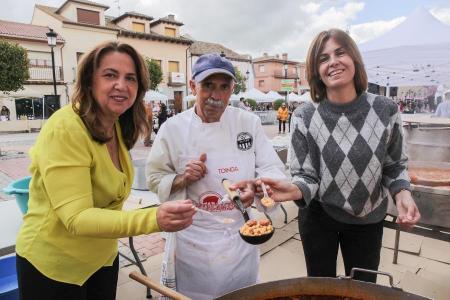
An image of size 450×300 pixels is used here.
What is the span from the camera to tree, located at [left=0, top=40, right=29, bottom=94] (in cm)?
1669

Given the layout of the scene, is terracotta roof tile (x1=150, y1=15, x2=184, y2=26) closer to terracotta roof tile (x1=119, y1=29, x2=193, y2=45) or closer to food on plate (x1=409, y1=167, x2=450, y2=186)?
terracotta roof tile (x1=119, y1=29, x2=193, y2=45)

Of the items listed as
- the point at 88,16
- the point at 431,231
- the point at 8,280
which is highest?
the point at 88,16

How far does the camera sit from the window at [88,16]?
2489cm

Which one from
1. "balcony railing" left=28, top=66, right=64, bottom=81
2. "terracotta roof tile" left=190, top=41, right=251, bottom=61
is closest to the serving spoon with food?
"balcony railing" left=28, top=66, right=64, bottom=81

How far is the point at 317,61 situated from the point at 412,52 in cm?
561

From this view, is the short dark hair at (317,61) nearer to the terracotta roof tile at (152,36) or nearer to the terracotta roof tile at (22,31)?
the terracotta roof tile at (22,31)

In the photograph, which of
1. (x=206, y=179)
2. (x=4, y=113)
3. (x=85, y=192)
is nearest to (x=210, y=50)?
(x=4, y=113)

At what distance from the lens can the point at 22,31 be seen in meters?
22.2

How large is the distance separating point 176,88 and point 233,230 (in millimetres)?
29480

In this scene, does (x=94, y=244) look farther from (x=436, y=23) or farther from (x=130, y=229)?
(x=436, y=23)

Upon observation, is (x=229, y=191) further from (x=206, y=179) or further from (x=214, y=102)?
(x=214, y=102)

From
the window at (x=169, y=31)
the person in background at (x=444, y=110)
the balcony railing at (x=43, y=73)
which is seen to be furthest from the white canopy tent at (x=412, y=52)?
the window at (x=169, y=31)

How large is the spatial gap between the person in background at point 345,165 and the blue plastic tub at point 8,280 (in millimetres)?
1906

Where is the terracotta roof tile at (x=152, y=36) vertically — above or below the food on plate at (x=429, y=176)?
above
